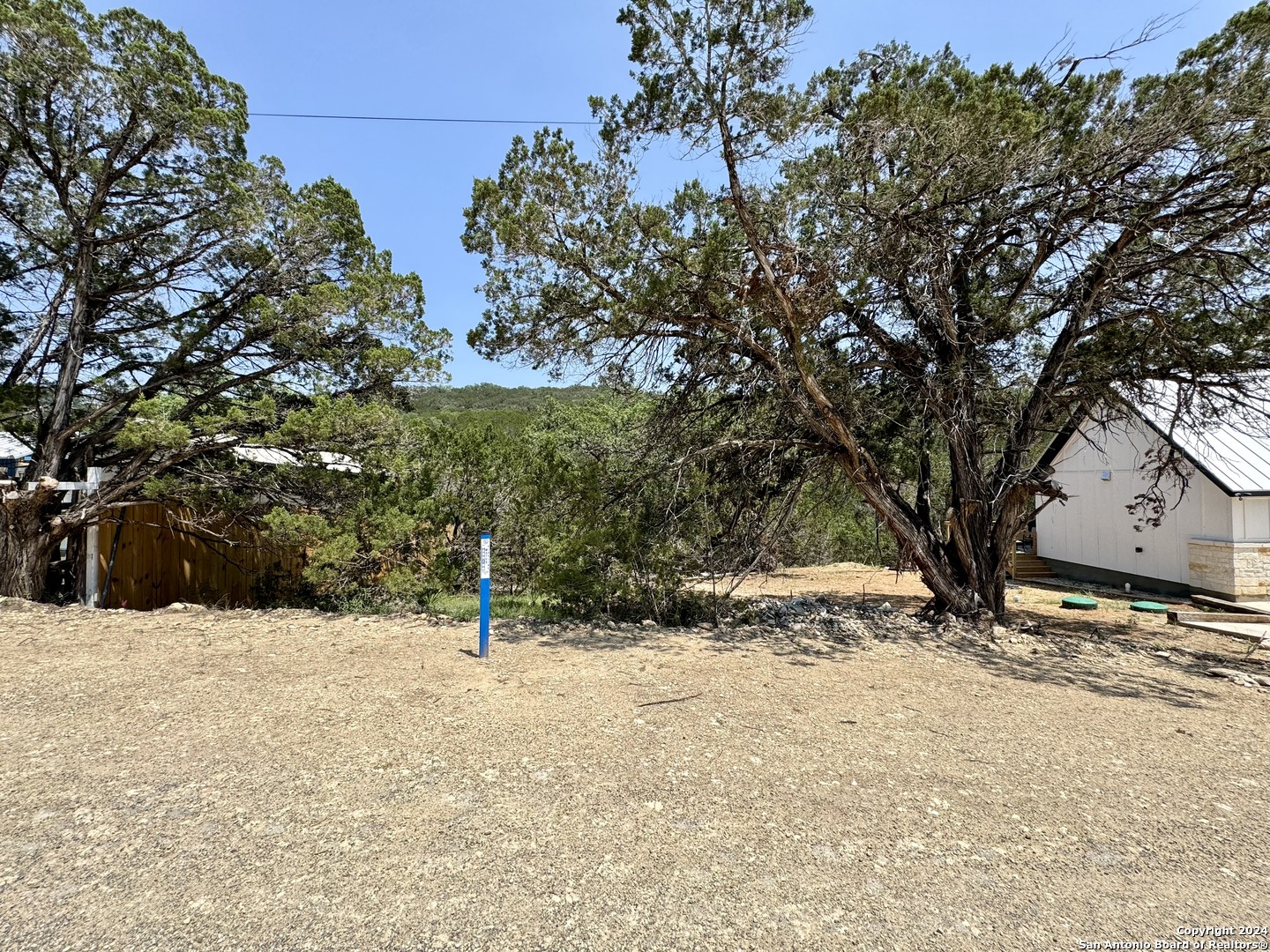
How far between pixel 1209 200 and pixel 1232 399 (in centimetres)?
241

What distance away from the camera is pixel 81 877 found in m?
2.51

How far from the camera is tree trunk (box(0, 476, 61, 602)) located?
8484 mm

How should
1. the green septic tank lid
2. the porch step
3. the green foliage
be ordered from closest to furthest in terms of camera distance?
the green foliage
the green septic tank lid
the porch step

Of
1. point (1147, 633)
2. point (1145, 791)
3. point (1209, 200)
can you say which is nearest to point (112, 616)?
point (1145, 791)

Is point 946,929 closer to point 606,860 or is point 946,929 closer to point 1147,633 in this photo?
point 606,860

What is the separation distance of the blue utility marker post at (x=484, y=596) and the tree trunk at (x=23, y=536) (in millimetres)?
6823

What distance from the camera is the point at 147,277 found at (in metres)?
9.16

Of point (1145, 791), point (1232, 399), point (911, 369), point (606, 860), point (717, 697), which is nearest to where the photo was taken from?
point (606, 860)

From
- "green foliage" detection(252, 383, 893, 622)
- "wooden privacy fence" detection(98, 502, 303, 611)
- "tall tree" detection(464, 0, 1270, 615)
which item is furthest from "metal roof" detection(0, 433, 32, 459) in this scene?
"tall tree" detection(464, 0, 1270, 615)

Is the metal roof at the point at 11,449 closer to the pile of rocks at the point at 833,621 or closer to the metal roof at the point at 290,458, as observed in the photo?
the metal roof at the point at 290,458

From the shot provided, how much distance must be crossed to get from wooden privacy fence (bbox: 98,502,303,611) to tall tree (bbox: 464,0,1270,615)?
6471 mm

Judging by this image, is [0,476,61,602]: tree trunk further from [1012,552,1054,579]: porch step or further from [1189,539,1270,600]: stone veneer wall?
[1012,552,1054,579]: porch step

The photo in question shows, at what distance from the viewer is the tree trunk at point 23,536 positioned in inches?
334

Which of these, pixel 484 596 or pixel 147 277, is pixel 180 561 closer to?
pixel 147 277
